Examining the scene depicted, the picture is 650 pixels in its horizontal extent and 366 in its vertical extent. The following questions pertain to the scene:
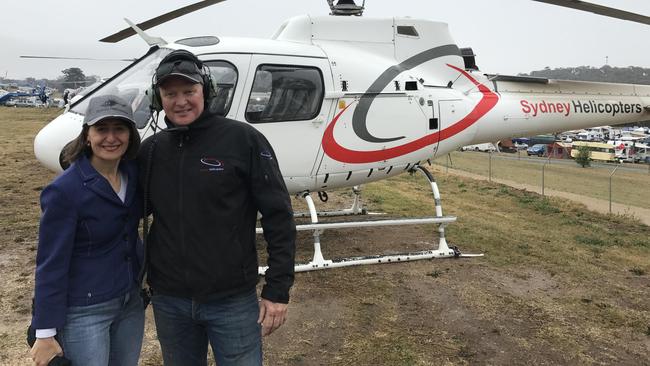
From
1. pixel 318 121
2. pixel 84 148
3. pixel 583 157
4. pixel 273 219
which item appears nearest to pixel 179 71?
pixel 84 148

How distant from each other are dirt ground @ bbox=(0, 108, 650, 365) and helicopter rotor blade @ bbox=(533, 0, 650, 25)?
3.18m

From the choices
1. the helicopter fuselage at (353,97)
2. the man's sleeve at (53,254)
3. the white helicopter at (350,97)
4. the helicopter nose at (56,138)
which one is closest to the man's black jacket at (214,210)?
the man's sleeve at (53,254)

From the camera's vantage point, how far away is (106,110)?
1.96 meters

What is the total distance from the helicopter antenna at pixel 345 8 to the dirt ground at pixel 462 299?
3.25m

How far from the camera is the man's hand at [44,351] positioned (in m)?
1.82

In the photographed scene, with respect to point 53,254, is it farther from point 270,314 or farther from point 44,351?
point 270,314

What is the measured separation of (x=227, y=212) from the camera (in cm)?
204

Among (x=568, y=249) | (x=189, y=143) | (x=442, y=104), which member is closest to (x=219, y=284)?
(x=189, y=143)

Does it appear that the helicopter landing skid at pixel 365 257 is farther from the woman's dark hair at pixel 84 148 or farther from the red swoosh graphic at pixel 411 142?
the woman's dark hair at pixel 84 148

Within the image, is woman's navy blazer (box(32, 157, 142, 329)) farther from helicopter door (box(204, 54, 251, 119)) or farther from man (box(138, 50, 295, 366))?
helicopter door (box(204, 54, 251, 119))

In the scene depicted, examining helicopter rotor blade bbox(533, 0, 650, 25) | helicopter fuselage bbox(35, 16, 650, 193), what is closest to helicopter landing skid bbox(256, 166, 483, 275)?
helicopter fuselage bbox(35, 16, 650, 193)

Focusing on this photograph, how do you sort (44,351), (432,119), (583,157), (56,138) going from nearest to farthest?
(44,351), (56,138), (432,119), (583,157)

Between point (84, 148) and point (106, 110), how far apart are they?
199 millimetres

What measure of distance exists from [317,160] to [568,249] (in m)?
4.16
